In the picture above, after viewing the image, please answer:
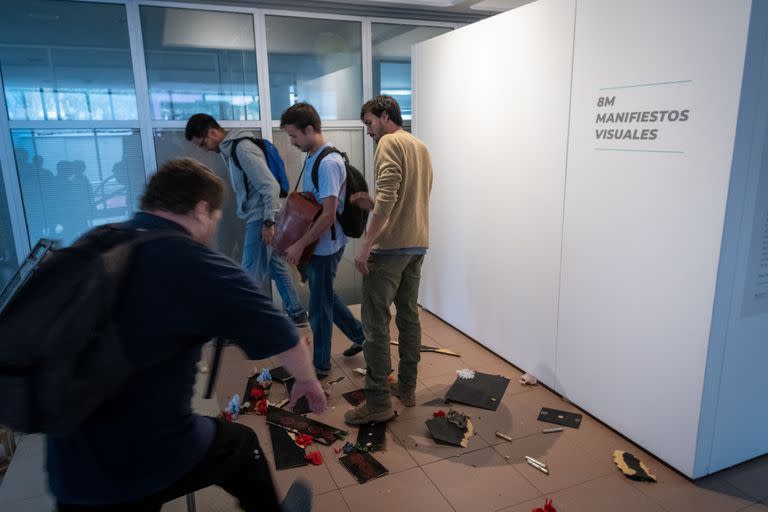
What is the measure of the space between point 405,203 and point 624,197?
1.04 m

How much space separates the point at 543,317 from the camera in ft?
10.1

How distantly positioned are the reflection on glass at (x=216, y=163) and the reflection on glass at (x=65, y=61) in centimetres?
35

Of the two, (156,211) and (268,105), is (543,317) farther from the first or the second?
(268,105)

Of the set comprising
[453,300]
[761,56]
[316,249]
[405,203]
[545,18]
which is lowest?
[453,300]

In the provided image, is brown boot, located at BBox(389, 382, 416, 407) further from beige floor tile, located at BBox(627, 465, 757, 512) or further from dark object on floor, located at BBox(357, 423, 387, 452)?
beige floor tile, located at BBox(627, 465, 757, 512)

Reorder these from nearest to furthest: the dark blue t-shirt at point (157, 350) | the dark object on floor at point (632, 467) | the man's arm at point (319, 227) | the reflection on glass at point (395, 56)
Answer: the dark blue t-shirt at point (157, 350)
the dark object on floor at point (632, 467)
the man's arm at point (319, 227)
the reflection on glass at point (395, 56)

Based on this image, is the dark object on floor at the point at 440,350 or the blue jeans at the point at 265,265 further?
the blue jeans at the point at 265,265

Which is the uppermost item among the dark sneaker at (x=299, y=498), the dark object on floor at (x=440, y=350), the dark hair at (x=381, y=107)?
the dark hair at (x=381, y=107)

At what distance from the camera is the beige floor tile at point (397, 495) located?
2.17 metres

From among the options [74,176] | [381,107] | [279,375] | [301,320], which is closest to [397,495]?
[279,375]

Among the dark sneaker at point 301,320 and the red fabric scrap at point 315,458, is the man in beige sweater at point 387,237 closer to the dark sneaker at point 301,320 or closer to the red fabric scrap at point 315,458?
the red fabric scrap at point 315,458

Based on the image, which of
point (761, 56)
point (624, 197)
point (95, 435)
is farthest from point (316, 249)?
point (761, 56)

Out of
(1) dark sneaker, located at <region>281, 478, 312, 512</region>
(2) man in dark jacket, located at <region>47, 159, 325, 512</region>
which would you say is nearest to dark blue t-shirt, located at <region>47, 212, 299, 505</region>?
(2) man in dark jacket, located at <region>47, 159, 325, 512</region>

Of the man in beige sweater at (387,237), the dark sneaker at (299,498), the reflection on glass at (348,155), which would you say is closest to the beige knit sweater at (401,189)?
the man in beige sweater at (387,237)
